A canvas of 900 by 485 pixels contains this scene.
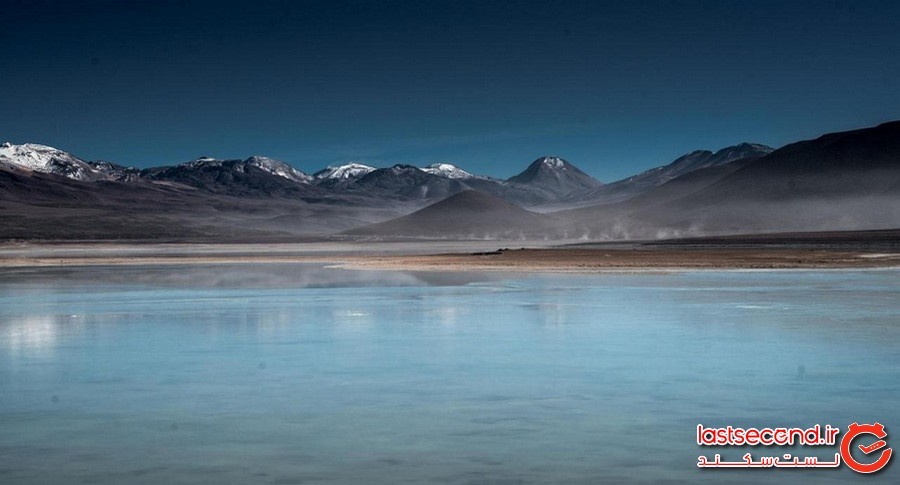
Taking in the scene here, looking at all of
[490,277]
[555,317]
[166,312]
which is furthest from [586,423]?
[490,277]

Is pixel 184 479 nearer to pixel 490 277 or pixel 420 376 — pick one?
pixel 420 376

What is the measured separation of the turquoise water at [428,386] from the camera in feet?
35.1

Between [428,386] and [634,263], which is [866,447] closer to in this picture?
[428,386]

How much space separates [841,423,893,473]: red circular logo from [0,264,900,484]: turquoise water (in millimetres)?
247

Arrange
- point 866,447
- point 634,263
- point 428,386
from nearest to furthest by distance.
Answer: point 866,447
point 428,386
point 634,263

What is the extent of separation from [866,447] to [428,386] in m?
6.55

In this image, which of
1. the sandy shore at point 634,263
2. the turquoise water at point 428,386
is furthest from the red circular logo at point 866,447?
the sandy shore at point 634,263

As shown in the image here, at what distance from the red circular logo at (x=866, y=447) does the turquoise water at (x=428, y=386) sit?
9.7 inches

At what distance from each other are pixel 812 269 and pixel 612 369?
36.4 meters

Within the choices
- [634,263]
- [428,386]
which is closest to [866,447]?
[428,386]

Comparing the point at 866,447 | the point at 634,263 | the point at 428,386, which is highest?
the point at 634,263

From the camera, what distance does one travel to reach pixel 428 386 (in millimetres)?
15164

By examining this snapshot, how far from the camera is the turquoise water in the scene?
10.7m

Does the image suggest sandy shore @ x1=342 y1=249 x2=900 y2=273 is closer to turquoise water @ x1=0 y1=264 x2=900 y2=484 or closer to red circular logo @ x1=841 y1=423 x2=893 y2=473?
turquoise water @ x1=0 y1=264 x2=900 y2=484
